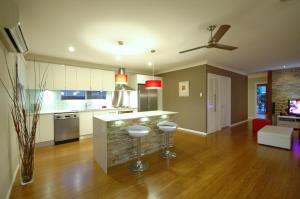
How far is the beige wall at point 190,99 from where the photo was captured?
16.6 ft

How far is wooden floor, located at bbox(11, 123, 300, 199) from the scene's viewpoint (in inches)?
80.8

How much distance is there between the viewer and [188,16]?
2166 mm

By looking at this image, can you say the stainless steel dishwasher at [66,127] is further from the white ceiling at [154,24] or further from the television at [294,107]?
the television at [294,107]

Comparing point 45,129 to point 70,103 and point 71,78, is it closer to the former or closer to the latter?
point 70,103

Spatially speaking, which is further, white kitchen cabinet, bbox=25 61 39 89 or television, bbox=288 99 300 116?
television, bbox=288 99 300 116

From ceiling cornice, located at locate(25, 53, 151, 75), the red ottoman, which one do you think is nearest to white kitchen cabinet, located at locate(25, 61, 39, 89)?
ceiling cornice, located at locate(25, 53, 151, 75)

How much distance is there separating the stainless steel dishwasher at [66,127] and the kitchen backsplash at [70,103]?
0.51 meters

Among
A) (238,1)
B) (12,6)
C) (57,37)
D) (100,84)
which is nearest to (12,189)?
(12,6)

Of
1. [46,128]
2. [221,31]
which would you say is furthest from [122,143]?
[221,31]

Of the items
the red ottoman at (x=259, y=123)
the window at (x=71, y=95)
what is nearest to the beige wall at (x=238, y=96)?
the red ottoman at (x=259, y=123)

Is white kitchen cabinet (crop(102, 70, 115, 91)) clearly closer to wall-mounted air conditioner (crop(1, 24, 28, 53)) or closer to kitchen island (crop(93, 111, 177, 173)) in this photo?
kitchen island (crop(93, 111, 177, 173))

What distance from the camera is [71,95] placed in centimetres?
479

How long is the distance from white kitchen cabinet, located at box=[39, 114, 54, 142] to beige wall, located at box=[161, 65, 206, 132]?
4447 mm

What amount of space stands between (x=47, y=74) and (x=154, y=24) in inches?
143
